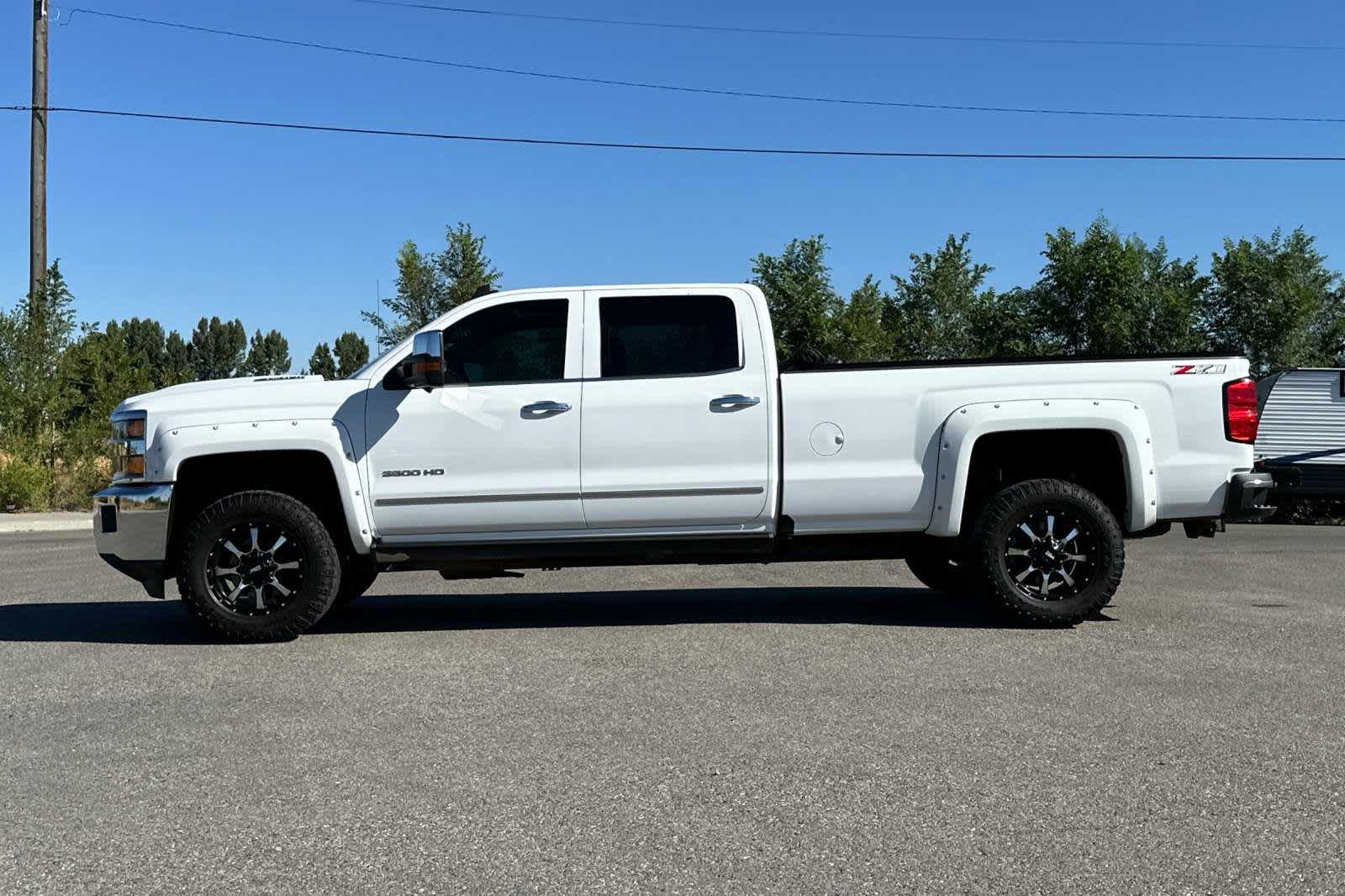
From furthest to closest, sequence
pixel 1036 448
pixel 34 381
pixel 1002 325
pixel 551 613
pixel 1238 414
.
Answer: pixel 1002 325
pixel 34 381
pixel 551 613
pixel 1036 448
pixel 1238 414

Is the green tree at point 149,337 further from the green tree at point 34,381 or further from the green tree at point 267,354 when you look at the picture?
the green tree at point 34,381

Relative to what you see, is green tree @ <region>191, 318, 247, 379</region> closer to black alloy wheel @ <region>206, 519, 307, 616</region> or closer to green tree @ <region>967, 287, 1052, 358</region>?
green tree @ <region>967, 287, 1052, 358</region>

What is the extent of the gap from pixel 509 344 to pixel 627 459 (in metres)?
1.05

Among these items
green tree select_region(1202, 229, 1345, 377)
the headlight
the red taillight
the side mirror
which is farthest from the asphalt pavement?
green tree select_region(1202, 229, 1345, 377)

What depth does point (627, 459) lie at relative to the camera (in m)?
7.88

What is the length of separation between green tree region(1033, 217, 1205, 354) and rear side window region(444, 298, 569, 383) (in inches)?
2297

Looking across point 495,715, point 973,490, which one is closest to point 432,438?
point 495,715

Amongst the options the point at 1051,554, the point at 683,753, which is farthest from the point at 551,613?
the point at 683,753

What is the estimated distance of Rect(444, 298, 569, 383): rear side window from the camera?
8.00 m

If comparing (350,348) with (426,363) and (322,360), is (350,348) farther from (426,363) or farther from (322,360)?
(426,363)

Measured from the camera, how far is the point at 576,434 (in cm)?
785

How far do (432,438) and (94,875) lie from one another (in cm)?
434

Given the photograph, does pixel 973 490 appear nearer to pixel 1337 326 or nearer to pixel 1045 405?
pixel 1045 405

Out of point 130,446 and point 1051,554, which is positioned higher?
point 130,446
